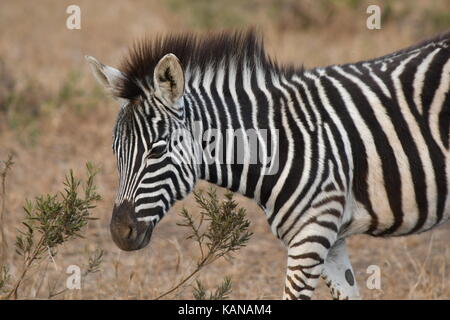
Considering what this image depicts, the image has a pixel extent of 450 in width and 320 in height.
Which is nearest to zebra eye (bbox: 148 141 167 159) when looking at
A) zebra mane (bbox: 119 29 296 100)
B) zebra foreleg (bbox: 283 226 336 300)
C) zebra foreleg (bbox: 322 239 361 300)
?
zebra mane (bbox: 119 29 296 100)

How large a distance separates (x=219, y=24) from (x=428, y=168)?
10242 mm

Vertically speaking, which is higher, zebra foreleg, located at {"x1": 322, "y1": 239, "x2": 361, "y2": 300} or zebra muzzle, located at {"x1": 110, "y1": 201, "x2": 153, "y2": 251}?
zebra muzzle, located at {"x1": 110, "y1": 201, "x2": 153, "y2": 251}

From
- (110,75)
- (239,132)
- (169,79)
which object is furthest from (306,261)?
(110,75)

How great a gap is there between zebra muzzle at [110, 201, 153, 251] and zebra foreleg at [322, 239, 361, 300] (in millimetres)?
1342

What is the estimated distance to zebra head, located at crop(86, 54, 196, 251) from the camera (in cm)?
457

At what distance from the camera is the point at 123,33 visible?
14859 mm

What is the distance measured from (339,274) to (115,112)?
6.50 meters

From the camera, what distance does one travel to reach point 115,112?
36.8 ft

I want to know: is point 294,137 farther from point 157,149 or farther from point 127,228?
point 127,228

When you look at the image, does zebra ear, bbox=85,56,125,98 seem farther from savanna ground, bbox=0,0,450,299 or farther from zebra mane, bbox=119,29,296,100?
savanna ground, bbox=0,0,450,299

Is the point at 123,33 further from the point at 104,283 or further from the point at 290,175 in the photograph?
the point at 290,175

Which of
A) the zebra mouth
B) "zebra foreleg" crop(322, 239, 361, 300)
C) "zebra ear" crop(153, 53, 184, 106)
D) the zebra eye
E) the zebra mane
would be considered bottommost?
"zebra foreleg" crop(322, 239, 361, 300)

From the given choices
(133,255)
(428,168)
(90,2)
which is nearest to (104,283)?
(133,255)

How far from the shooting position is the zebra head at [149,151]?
457cm
